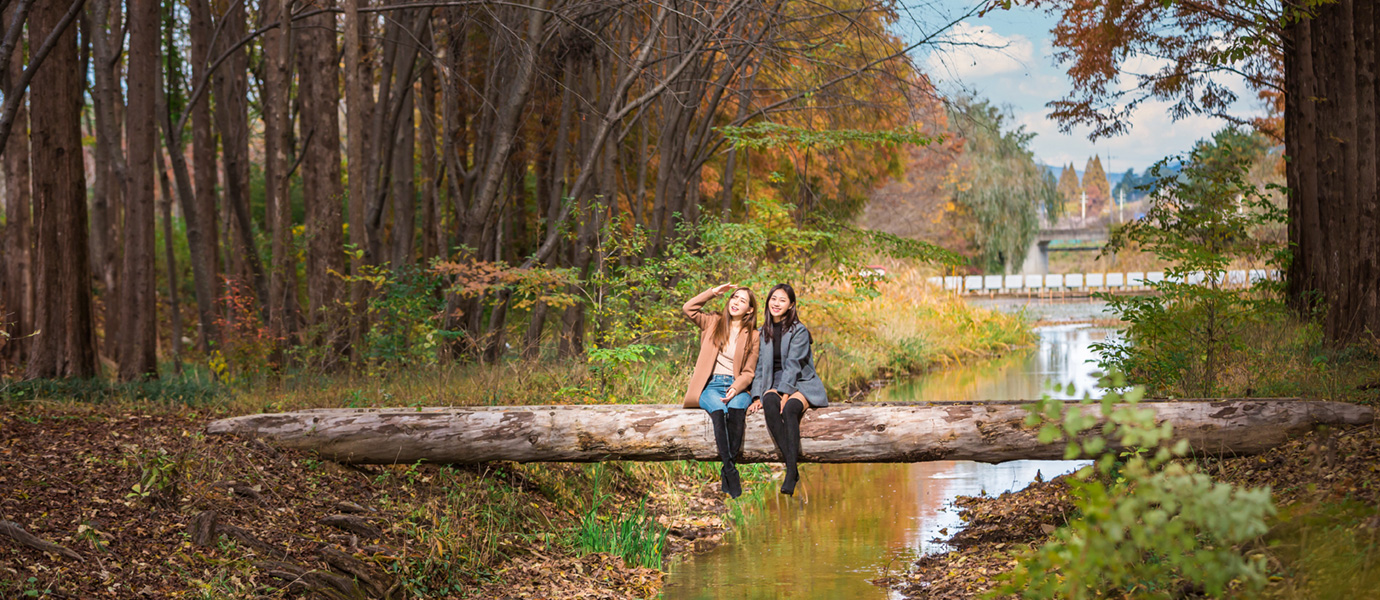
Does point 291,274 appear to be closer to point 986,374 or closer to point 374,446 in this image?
point 374,446

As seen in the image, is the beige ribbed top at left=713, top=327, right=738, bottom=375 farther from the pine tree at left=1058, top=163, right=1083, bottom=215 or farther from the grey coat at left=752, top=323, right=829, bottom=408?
the pine tree at left=1058, top=163, right=1083, bottom=215

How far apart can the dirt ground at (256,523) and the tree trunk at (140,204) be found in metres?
4.16

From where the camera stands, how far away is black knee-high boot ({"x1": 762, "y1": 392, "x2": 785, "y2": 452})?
6496mm

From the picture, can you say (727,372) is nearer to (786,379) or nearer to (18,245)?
(786,379)

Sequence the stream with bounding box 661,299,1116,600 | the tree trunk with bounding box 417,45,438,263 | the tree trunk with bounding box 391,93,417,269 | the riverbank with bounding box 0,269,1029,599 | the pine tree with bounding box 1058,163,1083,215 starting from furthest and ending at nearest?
the pine tree with bounding box 1058,163,1083,215
the tree trunk with bounding box 417,45,438,263
the tree trunk with bounding box 391,93,417,269
the stream with bounding box 661,299,1116,600
the riverbank with bounding box 0,269,1029,599

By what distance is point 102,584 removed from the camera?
4.42m

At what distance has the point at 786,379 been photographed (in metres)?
6.57

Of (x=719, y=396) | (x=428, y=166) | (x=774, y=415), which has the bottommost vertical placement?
(x=774, y=415)

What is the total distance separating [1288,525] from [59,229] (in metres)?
10.3

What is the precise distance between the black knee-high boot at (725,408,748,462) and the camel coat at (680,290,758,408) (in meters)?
0.15

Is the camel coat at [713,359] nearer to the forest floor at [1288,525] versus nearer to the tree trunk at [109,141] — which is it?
the forest floor at [1288,525]

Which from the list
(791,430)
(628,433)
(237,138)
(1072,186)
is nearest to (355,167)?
(628,433)

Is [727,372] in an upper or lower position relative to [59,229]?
lower

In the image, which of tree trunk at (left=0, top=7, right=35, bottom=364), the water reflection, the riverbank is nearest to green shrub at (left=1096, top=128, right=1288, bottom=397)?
the water reflection
